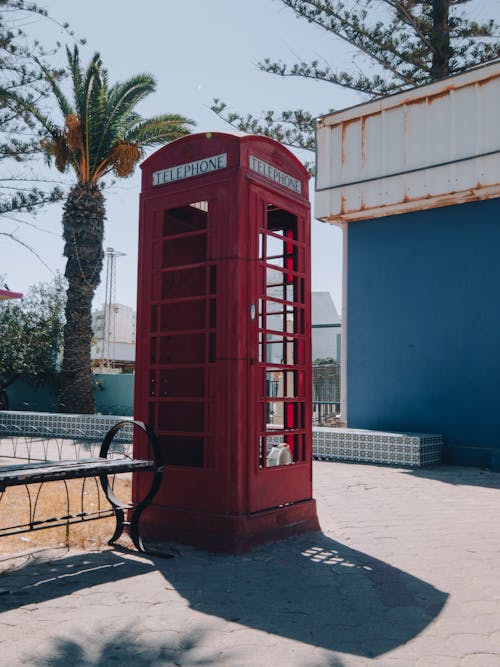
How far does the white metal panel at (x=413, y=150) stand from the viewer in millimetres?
9531

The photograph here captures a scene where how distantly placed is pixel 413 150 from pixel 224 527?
25.3 feet

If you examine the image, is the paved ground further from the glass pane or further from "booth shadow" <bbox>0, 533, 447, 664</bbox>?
the glass pane

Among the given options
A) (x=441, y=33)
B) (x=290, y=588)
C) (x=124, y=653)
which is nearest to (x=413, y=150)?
(x=441, y=33)

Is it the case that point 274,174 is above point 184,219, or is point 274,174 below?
above

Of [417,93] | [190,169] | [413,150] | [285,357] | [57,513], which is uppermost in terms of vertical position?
[417,93]

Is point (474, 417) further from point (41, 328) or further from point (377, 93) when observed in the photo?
point (41, 328)

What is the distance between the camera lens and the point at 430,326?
10422 mm

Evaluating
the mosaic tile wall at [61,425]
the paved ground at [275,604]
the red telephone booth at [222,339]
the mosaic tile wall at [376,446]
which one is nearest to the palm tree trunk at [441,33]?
the mosaic tile wall at [376,446]

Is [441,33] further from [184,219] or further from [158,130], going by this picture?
[184,219]

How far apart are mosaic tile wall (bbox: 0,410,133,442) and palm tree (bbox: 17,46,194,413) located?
1.42m

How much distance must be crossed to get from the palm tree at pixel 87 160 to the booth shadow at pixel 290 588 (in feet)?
41.2

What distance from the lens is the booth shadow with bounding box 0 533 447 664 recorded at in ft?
10.7

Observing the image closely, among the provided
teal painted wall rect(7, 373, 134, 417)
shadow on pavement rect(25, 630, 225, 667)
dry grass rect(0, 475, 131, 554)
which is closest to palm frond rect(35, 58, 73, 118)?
teal painted wall rect(7, 373, 134, 417)

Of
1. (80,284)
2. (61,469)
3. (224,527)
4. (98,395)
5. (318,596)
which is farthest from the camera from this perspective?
(98,395)
